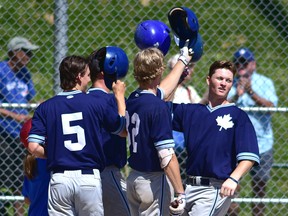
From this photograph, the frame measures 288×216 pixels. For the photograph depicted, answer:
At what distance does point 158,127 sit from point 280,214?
345 centimetres

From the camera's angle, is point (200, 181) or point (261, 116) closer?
point (200, 181)

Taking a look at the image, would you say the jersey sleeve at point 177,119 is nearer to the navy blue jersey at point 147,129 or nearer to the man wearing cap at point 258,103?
the navy blue jersey at point 147,129

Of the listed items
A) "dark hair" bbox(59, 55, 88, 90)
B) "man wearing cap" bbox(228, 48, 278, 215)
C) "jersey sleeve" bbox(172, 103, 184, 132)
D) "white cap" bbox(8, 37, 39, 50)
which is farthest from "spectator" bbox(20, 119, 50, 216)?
"man wearing cap" bbox(228, 48, 278, 215)

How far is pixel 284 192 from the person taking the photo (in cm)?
890

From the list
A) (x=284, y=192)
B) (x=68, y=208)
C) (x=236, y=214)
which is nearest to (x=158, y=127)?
(x=68, y=208)

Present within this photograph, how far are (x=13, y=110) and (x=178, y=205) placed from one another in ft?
10.0

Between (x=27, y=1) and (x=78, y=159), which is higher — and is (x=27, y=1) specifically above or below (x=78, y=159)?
above

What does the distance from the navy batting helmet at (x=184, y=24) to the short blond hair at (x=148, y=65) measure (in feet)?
1.52

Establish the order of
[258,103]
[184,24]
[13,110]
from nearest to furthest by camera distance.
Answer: [184,24], [13,110], [258,103]

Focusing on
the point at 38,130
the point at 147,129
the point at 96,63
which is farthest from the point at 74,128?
the point at 96,63

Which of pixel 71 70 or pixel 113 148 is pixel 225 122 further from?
pixel 71 70

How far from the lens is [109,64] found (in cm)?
619

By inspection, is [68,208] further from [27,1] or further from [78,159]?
[27,1]

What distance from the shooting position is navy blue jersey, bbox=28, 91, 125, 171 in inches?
231
